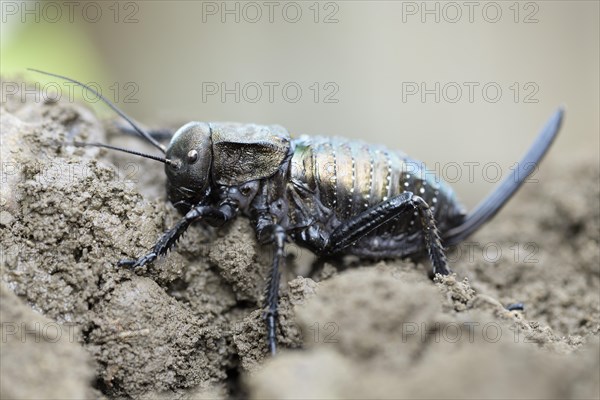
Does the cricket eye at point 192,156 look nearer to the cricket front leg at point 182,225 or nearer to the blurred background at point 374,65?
the cricket front leg at point 182,225

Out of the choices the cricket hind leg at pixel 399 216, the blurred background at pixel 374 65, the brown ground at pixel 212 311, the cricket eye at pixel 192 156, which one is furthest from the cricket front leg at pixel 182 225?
the blurred background at pixel 374 65

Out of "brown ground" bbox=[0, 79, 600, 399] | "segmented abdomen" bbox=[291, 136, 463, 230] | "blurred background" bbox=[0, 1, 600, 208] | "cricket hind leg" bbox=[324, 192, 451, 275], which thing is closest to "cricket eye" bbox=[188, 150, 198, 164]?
"brown ground" bbox=[0, 79, 600, 399]

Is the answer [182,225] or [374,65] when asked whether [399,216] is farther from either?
[374,65]

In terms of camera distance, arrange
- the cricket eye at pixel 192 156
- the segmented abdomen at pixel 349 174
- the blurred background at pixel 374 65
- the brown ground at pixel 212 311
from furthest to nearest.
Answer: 1. the blurred background at pixel 374 65
2. the segmented abdomen at pixel 349 174
3. the cricket eye at pixel 192 156
4. the brown ground at pixel 212 311

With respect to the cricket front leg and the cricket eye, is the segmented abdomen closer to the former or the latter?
the cricket front leg

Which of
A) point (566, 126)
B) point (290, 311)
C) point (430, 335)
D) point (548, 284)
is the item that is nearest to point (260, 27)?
point (566, 126)

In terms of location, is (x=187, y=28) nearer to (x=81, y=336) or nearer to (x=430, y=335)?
(x=81, y=336)

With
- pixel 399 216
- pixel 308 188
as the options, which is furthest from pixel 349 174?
pixel 399 216
